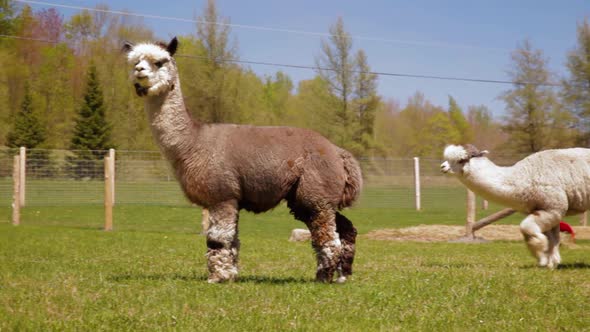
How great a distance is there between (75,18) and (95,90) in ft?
48.3

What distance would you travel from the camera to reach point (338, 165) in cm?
800

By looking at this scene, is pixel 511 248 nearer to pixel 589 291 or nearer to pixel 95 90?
pixel 589 291

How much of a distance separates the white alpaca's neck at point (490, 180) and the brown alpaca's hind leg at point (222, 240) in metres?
4.55

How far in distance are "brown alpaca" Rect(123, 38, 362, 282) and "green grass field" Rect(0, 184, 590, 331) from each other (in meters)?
0.47

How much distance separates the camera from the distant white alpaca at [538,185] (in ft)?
34.4

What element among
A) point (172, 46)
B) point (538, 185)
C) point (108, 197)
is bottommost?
point (108, 197)

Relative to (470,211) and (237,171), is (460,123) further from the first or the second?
(237,171)

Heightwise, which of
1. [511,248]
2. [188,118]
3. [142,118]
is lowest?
[511,248]

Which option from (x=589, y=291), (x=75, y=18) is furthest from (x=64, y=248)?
(x=75, y=18)

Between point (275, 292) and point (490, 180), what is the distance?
500cm

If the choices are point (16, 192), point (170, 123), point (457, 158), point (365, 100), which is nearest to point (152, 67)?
point (170, 123)

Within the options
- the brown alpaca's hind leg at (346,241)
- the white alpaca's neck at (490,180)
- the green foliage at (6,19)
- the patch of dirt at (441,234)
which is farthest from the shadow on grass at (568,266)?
the green foliage at (6,19)

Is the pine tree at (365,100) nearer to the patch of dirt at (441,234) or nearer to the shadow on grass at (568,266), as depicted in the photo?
the patch of dirt at (441,234)

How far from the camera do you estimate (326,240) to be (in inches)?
309
